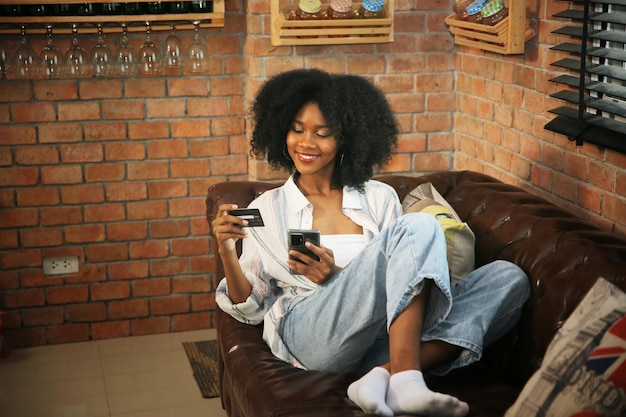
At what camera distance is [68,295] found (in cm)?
392

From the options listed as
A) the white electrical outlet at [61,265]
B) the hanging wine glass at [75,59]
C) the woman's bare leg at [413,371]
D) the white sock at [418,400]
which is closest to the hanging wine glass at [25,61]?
the hanging wine glass at [75,59]

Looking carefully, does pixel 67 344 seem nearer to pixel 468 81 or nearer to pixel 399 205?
pixel 399 205

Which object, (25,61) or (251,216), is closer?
(251,216)

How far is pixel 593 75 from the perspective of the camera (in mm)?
2869

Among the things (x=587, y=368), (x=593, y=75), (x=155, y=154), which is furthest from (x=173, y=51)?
(x=587, y=368)

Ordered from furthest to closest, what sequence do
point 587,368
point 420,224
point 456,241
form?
point 456,241 < point 420,224 < point 587,368

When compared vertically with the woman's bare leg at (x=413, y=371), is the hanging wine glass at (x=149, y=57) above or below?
above

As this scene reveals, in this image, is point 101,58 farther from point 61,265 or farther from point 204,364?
point 204,364

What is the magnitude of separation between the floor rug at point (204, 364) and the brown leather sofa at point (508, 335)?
2.11ft

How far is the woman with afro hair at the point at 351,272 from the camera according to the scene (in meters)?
2.25

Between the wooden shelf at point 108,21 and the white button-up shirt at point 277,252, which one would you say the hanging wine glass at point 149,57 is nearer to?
the wooden shelf at point 108,21

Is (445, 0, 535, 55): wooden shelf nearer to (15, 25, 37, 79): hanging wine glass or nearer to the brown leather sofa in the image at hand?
the brown leather sofa

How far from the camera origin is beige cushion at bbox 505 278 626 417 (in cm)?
179

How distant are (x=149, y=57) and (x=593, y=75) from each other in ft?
5.85
